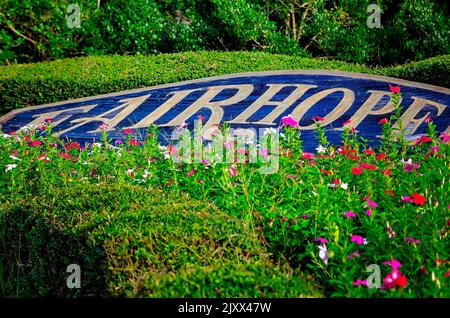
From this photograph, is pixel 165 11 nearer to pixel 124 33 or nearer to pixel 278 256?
pixel 124 33

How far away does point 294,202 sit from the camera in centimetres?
394

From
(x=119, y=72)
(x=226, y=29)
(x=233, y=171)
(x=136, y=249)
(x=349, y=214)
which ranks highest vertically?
(x=226, y=29)

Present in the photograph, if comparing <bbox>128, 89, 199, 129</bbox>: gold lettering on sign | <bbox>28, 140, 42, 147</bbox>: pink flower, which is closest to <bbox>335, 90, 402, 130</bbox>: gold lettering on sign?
<bbox>128, 89, 199, 129</bbox>: gold lettering on sign

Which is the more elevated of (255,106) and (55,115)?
(255,106)

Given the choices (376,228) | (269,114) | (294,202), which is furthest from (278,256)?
(269,114)

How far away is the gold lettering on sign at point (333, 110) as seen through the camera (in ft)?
22.5

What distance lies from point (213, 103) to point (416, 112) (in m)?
2.20

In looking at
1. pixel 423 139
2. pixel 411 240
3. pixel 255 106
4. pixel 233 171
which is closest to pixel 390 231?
pixel 411 240

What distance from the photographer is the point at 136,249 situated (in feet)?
11.0

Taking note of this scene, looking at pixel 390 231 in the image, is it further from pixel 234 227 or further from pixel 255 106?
pixel 255 106

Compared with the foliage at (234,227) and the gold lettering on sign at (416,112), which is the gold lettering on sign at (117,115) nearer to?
the foliage at (234,227)

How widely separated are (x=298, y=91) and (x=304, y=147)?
139cm

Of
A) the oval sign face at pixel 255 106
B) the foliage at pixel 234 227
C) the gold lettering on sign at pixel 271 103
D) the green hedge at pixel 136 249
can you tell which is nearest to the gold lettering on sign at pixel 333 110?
the oval sign face at pixel 255 106

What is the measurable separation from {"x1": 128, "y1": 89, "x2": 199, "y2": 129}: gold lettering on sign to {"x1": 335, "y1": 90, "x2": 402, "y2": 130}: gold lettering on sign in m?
2.01
